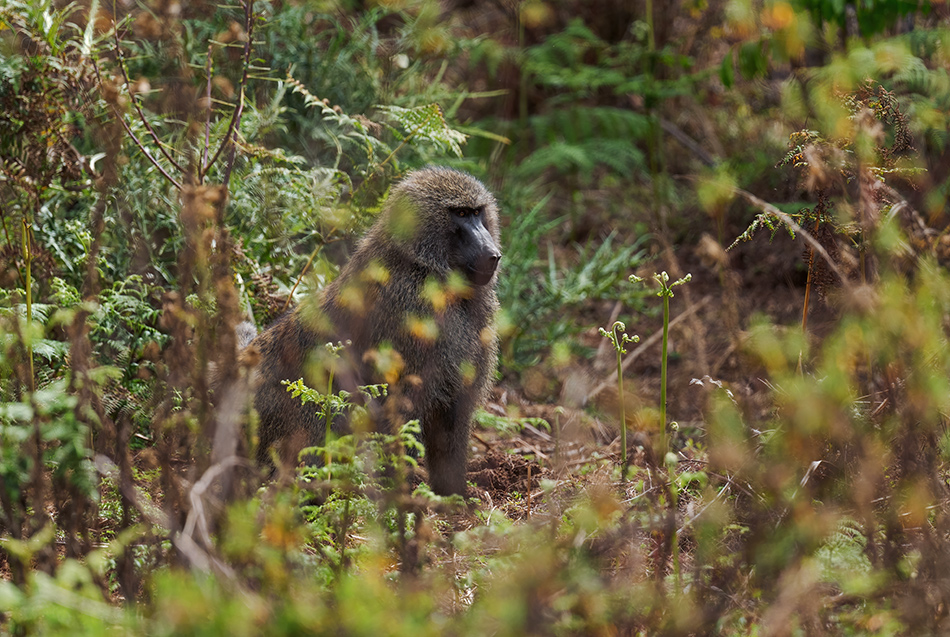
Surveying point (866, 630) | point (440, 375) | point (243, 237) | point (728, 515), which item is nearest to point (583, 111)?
point (243, 237)

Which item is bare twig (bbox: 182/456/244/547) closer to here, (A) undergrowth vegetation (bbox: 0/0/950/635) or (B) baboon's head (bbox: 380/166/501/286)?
(A) undergrowth vegetation (bbox: 0/0/950/635)

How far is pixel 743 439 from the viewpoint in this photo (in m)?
2.28

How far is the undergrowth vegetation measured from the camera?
6.55 feet

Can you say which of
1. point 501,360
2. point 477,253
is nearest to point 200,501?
point 477,253

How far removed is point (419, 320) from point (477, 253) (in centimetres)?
45

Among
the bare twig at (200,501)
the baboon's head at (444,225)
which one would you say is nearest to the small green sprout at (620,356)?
the baboon's head at (444,225)

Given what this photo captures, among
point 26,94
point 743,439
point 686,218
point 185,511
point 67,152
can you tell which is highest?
point 26,94

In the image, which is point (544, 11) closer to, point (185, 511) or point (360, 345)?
point (360, 345)

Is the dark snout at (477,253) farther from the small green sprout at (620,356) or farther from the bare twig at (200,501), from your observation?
the bare twig at (200,501)

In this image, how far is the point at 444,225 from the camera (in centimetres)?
379

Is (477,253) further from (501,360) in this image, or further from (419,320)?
(501,360)

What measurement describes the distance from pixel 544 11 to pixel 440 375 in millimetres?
5127

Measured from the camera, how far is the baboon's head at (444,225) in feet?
12.1

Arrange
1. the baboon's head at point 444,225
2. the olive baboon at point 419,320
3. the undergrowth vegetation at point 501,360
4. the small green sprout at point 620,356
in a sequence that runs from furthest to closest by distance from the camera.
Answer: the baboon's head at point 444,225
the olive baboon at point 419,320
the small green sprout at point 620,356
the undergrowth vegetation at point 501,360
